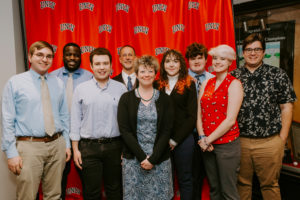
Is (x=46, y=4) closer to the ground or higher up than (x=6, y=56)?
higher up

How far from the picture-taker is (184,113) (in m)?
2.04

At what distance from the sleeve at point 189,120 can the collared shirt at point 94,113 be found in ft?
1.83

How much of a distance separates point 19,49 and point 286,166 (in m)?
3.47

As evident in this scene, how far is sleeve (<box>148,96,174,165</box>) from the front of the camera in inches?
69.9

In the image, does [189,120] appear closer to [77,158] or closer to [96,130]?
[96,130]

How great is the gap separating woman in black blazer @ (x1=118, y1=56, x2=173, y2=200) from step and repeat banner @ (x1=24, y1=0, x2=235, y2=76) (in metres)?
1.07

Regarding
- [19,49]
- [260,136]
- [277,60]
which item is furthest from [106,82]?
[277,60]

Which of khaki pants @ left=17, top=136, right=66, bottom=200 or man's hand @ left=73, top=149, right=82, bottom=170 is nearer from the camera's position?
khaki pants @ left=17, top=136, right=66, bottom=200

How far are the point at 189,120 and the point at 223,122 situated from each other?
0.99 ft

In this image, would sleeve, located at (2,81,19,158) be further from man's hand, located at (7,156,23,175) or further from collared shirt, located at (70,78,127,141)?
collared shirt, located at (70,78,127,141)

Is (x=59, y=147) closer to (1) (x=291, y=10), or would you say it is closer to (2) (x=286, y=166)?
(2) (x=286, y=166)

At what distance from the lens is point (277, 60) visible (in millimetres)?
2730

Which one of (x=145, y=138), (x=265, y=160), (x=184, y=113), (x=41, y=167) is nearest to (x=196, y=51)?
(x=184, y=113)

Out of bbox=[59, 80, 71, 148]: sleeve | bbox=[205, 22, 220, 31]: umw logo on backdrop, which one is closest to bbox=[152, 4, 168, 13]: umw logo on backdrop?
bbox=[205, 22, 220, 31]: umw logo on backdrop
